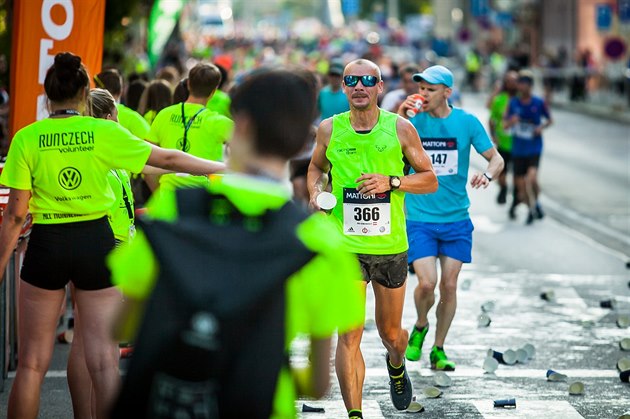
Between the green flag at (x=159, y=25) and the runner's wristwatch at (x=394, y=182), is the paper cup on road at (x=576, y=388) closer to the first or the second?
the runner's wristwatch at (x=394, y=182)

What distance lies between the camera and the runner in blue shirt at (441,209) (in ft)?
30.4

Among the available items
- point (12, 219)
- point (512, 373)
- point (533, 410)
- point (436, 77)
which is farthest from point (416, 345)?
point (12, 219)

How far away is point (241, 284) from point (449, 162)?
6.00m

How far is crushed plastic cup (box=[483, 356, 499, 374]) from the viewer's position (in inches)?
365

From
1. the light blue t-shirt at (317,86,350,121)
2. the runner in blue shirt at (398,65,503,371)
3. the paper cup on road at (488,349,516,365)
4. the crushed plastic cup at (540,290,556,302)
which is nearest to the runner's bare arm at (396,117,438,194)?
the runner in blue shirt at (398,65,503,371)

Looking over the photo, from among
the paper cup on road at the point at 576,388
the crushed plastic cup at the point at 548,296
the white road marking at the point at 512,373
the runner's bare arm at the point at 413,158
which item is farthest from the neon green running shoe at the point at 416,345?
the crushed plastic cup at the point at 548,296

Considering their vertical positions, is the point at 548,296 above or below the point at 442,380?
below

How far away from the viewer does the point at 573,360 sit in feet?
31.8

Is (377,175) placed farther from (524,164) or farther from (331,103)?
(524,164)

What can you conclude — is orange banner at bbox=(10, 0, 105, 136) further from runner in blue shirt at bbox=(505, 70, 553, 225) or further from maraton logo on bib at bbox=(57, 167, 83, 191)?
runner in blue shirt at bbox=(505, 70, 553, 225)

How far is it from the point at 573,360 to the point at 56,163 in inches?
186

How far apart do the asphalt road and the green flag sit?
17.4ft

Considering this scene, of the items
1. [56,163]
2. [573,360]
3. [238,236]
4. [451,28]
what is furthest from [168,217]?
[451,28]

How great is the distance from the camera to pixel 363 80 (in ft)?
24.5
